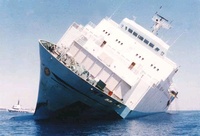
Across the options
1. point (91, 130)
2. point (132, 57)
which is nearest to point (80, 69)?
point (91, 130)

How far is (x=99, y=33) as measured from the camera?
27.8 meters

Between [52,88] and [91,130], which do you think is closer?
[91,130]

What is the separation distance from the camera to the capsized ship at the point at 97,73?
67.3ft

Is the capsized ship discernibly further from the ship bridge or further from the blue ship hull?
the ship bridge

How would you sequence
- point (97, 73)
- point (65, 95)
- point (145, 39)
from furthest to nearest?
point (145, 39)
point (97, 73)
point (65, 95)

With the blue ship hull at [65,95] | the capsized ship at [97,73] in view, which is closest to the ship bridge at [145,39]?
the capsized ship at [97,73]

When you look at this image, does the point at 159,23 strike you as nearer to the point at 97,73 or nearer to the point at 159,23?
the point at 159,23

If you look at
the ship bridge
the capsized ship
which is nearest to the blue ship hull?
the capsized ship

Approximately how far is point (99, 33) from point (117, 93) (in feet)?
25.5

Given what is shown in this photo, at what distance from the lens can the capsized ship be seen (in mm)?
20516

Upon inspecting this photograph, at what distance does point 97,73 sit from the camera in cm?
2302

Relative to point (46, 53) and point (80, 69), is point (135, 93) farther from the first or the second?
point (46, 53)

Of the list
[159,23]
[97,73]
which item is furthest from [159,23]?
[97,73]

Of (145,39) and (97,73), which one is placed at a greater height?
(145,39)
